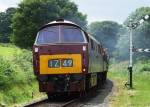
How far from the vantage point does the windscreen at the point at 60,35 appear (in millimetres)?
22484

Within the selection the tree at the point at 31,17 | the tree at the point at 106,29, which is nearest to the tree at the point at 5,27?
the tree at the point at 31,17

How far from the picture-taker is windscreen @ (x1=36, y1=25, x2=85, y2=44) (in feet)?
73.8

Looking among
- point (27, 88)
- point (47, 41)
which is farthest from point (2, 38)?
point (47, 41)

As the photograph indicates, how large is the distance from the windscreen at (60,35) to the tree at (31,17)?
29108mm

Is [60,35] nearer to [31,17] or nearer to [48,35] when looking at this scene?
[48,35]

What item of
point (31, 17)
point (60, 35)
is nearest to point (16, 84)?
point (60, 35)

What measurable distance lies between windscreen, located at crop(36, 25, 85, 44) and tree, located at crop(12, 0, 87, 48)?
29108 millimetres

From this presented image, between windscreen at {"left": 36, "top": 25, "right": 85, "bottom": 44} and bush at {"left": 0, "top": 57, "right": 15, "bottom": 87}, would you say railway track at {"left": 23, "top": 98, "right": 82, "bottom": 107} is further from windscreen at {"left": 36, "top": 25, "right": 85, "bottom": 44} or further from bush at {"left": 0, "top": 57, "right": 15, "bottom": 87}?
bush at {"left": 0, "top": 57, "right": 15, "bottom": 87}

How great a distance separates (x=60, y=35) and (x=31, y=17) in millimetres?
31977

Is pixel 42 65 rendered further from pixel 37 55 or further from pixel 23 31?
pixel 23 31

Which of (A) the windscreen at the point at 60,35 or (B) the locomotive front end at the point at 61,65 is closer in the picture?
(B) the locomotive front end at the point at 61,65

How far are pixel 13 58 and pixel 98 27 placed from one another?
8143 centimetres

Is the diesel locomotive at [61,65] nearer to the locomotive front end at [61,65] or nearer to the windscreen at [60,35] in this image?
the locomotive front end at [61,65]

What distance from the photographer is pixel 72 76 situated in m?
22.0
